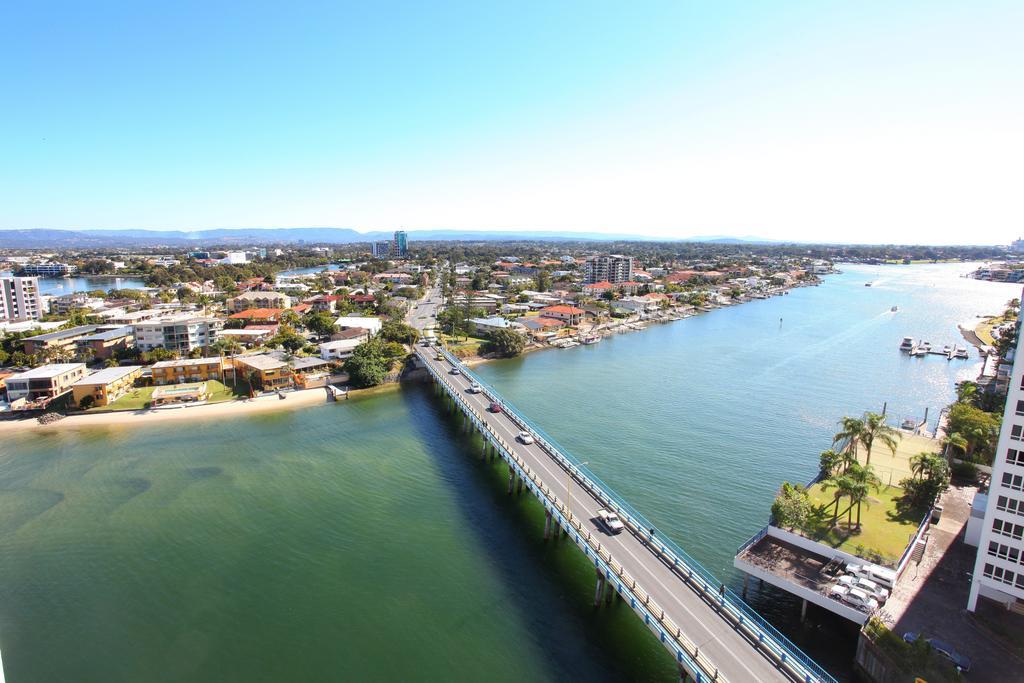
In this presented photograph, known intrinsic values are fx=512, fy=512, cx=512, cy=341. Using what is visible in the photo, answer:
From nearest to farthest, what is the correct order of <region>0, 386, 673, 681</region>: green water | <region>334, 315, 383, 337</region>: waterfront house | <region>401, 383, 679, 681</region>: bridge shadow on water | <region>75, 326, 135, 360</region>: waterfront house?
1. <region>401, 383, 679, 681</region>: bridge shadow on water
2. <region>0, 386, 673, 681</region>: green water
3. <region>75, 326, 135, 360</region>: waterfront house
4. <region>334, 315, 383, 337</region>: waterfront house

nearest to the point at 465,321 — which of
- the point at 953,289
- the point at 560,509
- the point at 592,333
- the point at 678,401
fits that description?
the point at 592,333

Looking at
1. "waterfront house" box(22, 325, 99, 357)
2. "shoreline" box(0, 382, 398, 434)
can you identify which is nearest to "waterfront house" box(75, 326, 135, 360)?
"waterfront house" box(22, 325, 99, 357)

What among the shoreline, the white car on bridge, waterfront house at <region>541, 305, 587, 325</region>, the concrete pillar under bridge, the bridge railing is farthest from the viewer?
waterfront house at <region>541, 305, 587, 325</region>

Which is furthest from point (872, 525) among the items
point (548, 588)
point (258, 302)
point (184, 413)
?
A: point (258, 302)

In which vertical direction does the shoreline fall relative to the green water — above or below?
above

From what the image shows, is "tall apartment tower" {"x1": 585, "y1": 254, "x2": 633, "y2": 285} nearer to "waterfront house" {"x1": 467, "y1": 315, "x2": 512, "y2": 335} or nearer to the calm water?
"waterfront house" {"x1": 467, "y1": 315, "x2": 512, "y2": 335}

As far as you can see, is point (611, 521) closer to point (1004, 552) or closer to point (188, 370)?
point (1004, 552)
